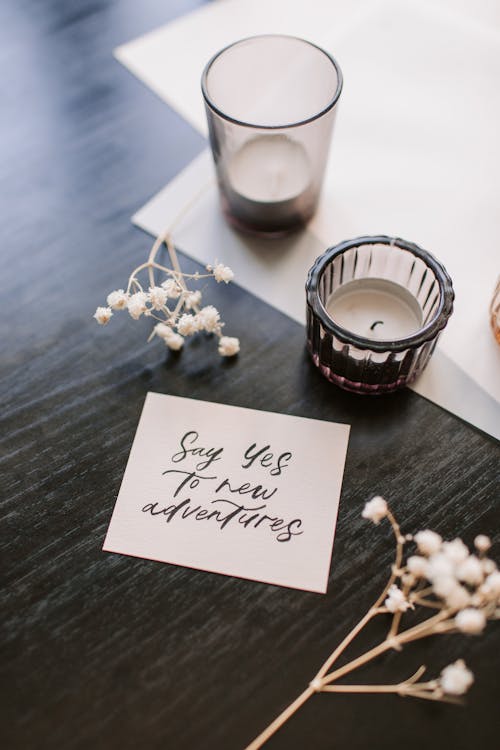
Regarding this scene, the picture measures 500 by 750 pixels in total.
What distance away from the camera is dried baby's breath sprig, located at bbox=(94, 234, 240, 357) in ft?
1.98

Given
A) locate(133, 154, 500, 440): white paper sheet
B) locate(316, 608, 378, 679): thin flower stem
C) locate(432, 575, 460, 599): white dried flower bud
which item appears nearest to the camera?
locate(432, 575, 460, 599): white dried flower bud

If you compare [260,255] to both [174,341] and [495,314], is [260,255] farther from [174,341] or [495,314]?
[495,314]

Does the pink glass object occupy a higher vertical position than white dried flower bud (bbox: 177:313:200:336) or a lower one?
higher

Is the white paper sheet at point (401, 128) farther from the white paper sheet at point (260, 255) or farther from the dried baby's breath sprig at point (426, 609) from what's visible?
the dried baby's breath sprig at point (426, 609)

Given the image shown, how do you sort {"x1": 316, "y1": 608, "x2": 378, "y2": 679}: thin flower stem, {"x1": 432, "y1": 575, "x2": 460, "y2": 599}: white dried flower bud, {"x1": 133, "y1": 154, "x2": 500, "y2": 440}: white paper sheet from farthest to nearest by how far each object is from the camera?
1. {"x1": 133, "y1": 154, "x2": 500, "y2": 440}: white paper sheet
2. {"x1": 316, "y1": 608, "x2": 378, "y2": 679}: thin flower stem
3. {"x1": 432, "y1": 575, "x2": 460, "y2": 599}: white dried flower bud

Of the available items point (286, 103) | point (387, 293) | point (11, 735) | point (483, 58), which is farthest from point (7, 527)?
point (483, 58)

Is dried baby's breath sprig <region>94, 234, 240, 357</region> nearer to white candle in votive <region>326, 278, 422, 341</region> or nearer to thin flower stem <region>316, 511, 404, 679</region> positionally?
white candle in votive <region>326, 278, 422, 341</region>

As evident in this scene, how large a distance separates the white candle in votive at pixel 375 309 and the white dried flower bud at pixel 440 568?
0.75 ft

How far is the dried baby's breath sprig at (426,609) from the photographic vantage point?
419 millimetres

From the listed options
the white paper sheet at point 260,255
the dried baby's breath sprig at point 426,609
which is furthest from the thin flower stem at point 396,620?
the white paper sheet at point 260,255

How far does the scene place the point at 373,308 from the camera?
605 millimetres

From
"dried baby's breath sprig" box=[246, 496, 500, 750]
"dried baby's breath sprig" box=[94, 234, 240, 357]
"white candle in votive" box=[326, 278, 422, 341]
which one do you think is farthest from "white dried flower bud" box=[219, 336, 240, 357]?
"dried baby's breath sprig" box=[246, 496, 500, 750]

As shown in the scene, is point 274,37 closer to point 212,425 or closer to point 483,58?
point 483,58

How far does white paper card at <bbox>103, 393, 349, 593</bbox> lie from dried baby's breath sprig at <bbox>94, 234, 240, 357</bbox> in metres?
0.07
